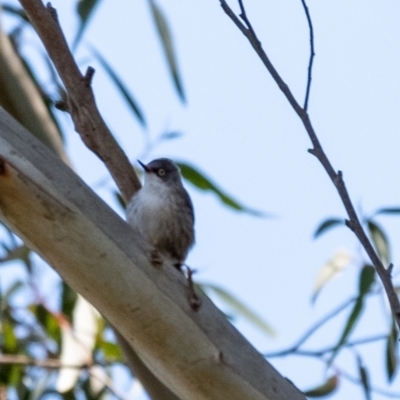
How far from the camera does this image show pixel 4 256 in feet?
11.8

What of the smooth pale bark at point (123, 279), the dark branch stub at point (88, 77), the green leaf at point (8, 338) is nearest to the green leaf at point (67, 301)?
the green leaf at point (8, 338)

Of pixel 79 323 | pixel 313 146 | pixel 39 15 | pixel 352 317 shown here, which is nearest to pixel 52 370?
pixel 79 323

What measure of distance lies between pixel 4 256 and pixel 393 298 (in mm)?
2244

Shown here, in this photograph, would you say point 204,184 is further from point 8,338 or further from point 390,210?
point 8,338

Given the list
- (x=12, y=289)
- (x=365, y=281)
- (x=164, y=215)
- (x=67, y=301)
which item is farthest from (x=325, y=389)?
(x=12, y=289)

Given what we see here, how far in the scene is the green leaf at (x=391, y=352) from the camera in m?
2.94

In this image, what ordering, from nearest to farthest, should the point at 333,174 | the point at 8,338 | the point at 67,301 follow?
1. the point at 333,174
2. the point at 67,301
3. the point at 8,338

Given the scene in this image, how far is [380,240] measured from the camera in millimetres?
3336

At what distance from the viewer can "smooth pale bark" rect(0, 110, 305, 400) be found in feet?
6.02

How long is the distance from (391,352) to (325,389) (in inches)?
13.5

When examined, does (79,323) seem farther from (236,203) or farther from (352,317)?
(352,317)

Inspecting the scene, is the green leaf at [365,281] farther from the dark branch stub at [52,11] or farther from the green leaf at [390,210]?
the dark branch stub at [52,11]

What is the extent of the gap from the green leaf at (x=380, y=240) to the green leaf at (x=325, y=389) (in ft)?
1.50

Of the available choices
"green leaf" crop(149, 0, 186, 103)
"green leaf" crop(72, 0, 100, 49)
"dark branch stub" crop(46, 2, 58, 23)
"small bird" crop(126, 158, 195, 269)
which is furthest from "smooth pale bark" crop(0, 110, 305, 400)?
"green leaf" crop(149, 0, 186, 103)
